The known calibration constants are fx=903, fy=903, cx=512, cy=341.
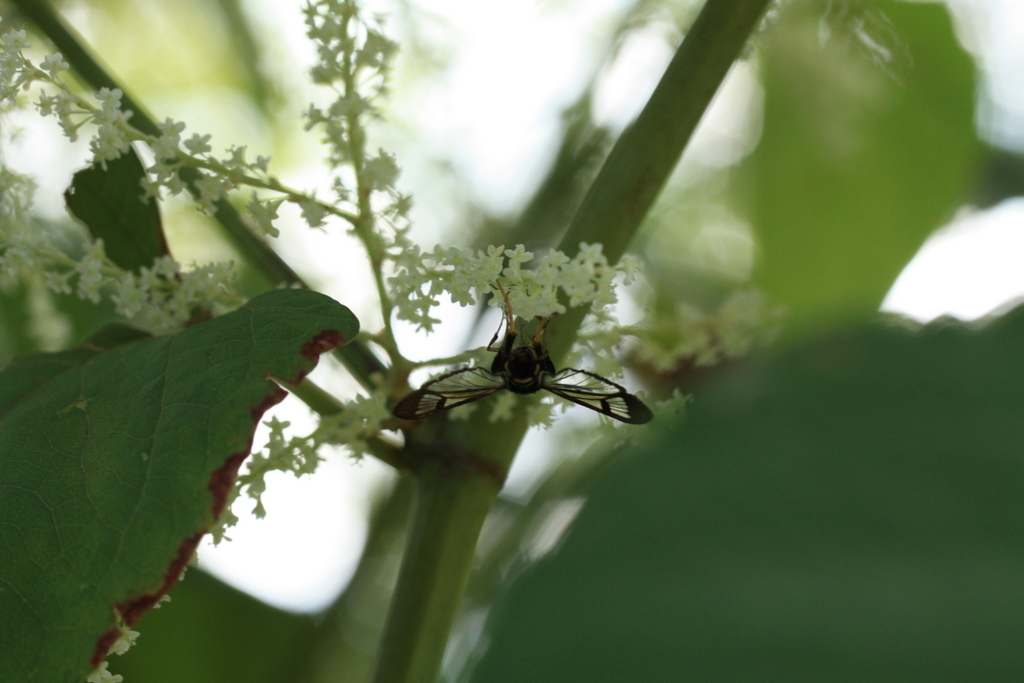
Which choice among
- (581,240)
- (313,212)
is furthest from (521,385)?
(313,212)

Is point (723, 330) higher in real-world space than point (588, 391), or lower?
higher

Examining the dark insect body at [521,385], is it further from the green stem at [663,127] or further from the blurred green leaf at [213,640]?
the blurred green leaf at [213,640]

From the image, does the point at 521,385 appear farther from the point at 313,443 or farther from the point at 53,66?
the point at 53,66

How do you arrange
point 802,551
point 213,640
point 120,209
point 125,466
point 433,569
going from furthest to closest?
point 213,640 → point 120,209 → point 433,569 → point 125,466 → point 802,551

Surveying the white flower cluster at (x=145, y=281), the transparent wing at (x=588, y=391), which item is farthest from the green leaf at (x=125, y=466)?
the transparent wing at (x=588, y=391)

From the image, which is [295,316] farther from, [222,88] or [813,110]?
[222,88]

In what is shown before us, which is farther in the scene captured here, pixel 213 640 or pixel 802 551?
pixel 213 640

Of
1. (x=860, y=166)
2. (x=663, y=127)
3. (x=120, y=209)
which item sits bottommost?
(x=120, y=209)
